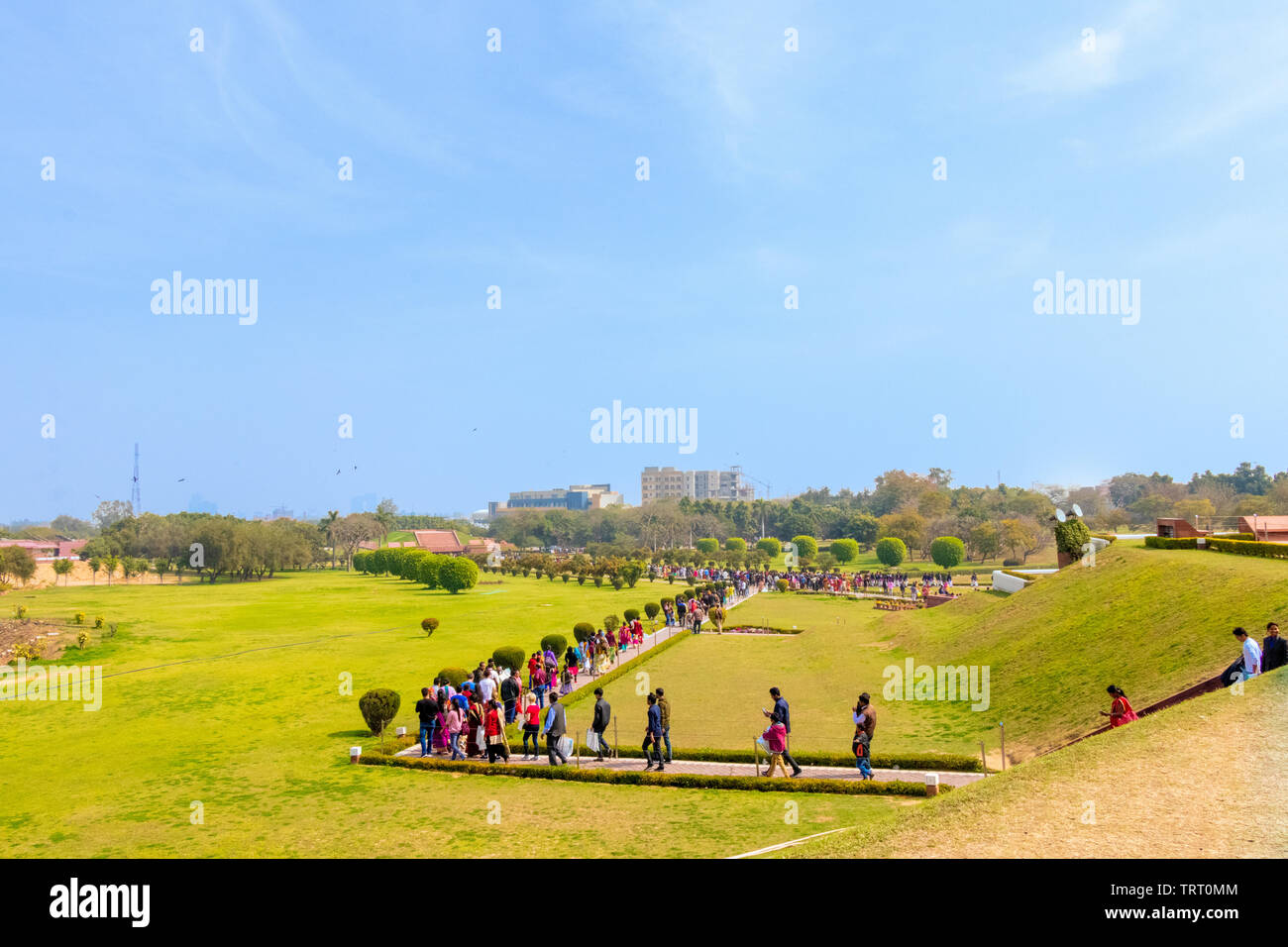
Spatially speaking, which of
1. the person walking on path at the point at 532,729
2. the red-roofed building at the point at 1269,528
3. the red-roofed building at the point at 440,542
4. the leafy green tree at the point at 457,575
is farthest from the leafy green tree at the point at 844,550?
the person walking on path at the point at 532,729

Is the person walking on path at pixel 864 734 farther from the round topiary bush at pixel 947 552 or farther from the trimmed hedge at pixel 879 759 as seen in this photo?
the round topiary bush at pixel 947 552

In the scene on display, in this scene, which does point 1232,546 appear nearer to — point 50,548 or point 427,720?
point 427,720

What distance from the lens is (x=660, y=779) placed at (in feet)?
42.8

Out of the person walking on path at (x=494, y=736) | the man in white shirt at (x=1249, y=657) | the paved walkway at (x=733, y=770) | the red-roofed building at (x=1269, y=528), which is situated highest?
the red-roofed building at (x=1269, y=528)

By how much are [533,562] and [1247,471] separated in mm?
90891

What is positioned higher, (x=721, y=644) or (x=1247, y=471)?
(x=1247, y=471)

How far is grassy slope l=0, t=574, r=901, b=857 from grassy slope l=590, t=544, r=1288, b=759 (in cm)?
451

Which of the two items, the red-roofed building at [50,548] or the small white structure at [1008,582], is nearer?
the small white structure at [1008,582]

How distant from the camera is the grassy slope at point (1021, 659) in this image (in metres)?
14.8

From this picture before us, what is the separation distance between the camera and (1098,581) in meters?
22.6

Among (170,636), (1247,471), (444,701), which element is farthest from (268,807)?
(1247,471)

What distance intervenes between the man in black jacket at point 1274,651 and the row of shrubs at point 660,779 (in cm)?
518

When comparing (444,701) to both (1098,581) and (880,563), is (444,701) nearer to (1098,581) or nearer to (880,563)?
(1098,581)

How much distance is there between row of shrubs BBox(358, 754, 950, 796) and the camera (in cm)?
1211
